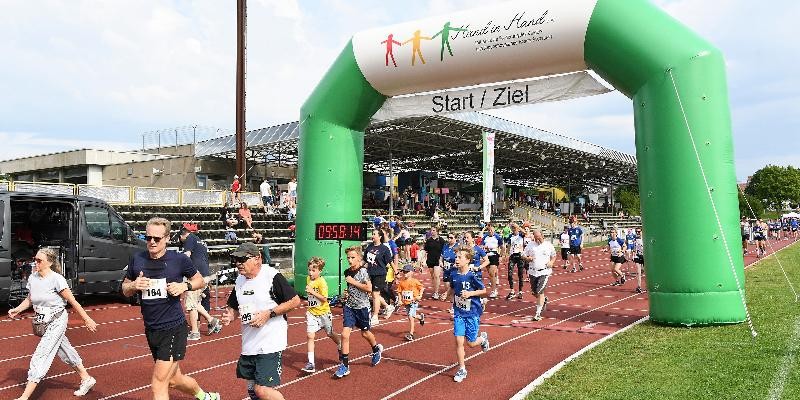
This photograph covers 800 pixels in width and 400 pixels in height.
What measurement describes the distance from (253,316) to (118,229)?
970 centimetres

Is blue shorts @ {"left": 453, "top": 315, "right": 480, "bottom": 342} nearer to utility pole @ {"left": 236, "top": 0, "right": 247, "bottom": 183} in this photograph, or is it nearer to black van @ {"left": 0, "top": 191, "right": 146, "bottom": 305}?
black van @ {"left": 0, "top": 191, "right": 146, "bottom": 305}

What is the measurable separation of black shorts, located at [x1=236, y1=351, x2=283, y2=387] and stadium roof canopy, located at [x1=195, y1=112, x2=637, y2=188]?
16943 millimetres

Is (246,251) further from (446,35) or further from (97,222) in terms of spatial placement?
(97,222)

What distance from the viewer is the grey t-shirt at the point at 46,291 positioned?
653 cm

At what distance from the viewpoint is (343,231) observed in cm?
1064

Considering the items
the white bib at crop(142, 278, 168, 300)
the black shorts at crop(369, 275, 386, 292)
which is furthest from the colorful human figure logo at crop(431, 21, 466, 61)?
the white bib at crop(142, 278, 168, 300)

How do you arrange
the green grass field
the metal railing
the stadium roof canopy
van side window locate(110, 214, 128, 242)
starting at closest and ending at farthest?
the green grass field → van side window locate(110, 214, 128, 242) → the metal railing → the stadium roof canopy

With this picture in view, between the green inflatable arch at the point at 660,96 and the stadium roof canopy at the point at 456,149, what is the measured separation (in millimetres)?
10131

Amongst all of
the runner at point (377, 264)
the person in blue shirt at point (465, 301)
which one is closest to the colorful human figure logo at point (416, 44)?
the runner at point (377, 264)

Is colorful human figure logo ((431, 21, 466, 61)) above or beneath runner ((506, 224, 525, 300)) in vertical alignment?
above

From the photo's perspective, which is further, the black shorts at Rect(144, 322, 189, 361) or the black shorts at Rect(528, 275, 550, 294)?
the black shorts at Rect(528, 275, 550, 294)

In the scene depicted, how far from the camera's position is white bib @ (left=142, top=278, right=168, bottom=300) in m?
5.29

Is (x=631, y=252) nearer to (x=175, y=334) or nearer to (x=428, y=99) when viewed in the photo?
(x=428, y=99)

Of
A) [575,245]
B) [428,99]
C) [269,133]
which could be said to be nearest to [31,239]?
[428,99]
